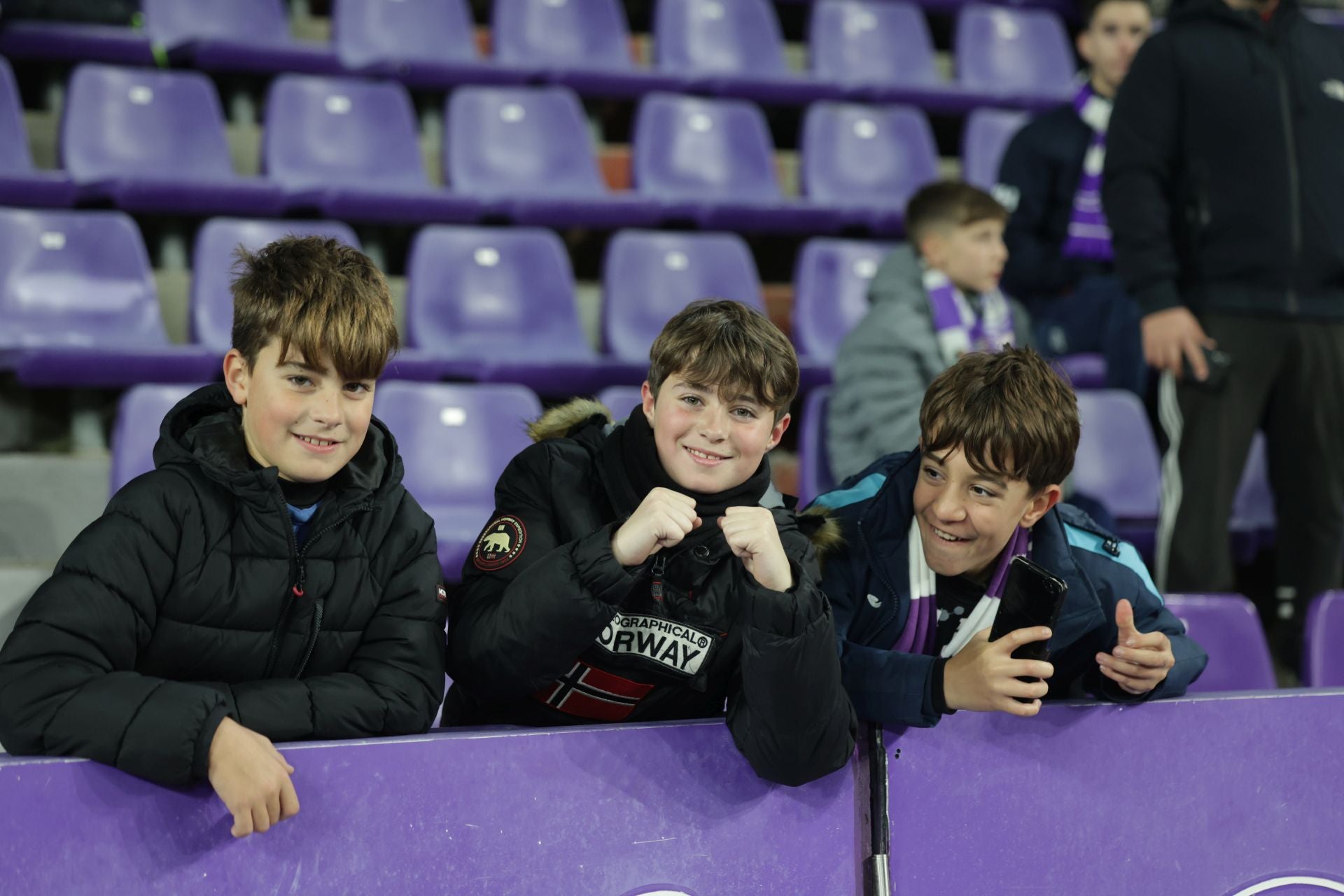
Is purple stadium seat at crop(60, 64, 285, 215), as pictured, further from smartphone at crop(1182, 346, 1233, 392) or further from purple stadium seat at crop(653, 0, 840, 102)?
smartphone at crop(1182, 346, 1233, 392)

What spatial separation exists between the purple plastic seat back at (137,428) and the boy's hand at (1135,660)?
2.19 meters

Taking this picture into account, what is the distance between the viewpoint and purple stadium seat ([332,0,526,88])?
503 centimetres

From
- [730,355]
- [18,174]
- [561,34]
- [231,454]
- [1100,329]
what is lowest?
[1100,329]

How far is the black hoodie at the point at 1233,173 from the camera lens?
3.59m

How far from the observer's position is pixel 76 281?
13.3 ft

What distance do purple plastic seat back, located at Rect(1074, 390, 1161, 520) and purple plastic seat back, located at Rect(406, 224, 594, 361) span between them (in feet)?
5.04

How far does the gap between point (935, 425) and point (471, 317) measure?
2.49 metres

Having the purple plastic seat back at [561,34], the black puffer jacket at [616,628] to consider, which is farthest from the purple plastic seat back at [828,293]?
the black puffer jacket at [616,628]

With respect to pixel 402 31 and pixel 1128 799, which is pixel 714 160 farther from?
pixel 1128 799

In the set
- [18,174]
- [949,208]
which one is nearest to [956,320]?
[949,208]

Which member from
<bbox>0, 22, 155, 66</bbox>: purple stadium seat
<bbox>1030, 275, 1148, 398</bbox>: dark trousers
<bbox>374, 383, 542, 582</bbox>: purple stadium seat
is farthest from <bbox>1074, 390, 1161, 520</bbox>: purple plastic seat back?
<bbox>0, 22, 155, 66</bbox>: purple stadium seat

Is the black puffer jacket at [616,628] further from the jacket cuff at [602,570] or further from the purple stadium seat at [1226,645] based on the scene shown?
the purple stadium seat at [1226,645]

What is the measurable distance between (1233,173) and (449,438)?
213 centimetres

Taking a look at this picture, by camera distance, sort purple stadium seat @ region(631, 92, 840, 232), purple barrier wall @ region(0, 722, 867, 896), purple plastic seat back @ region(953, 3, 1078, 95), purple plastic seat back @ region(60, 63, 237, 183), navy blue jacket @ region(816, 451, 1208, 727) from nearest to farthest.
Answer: purple barrier wall @ region(0, 722, 867, 896) → navy blue jacket @ region(816, 451, 1208, 727) → purple plastic seat back @ region(60, 63, 237, 183) → purple stadium seat @ region(631, 92, 840, 232) → purple plastic seat back @ region(953, 3, 1078, 95)
